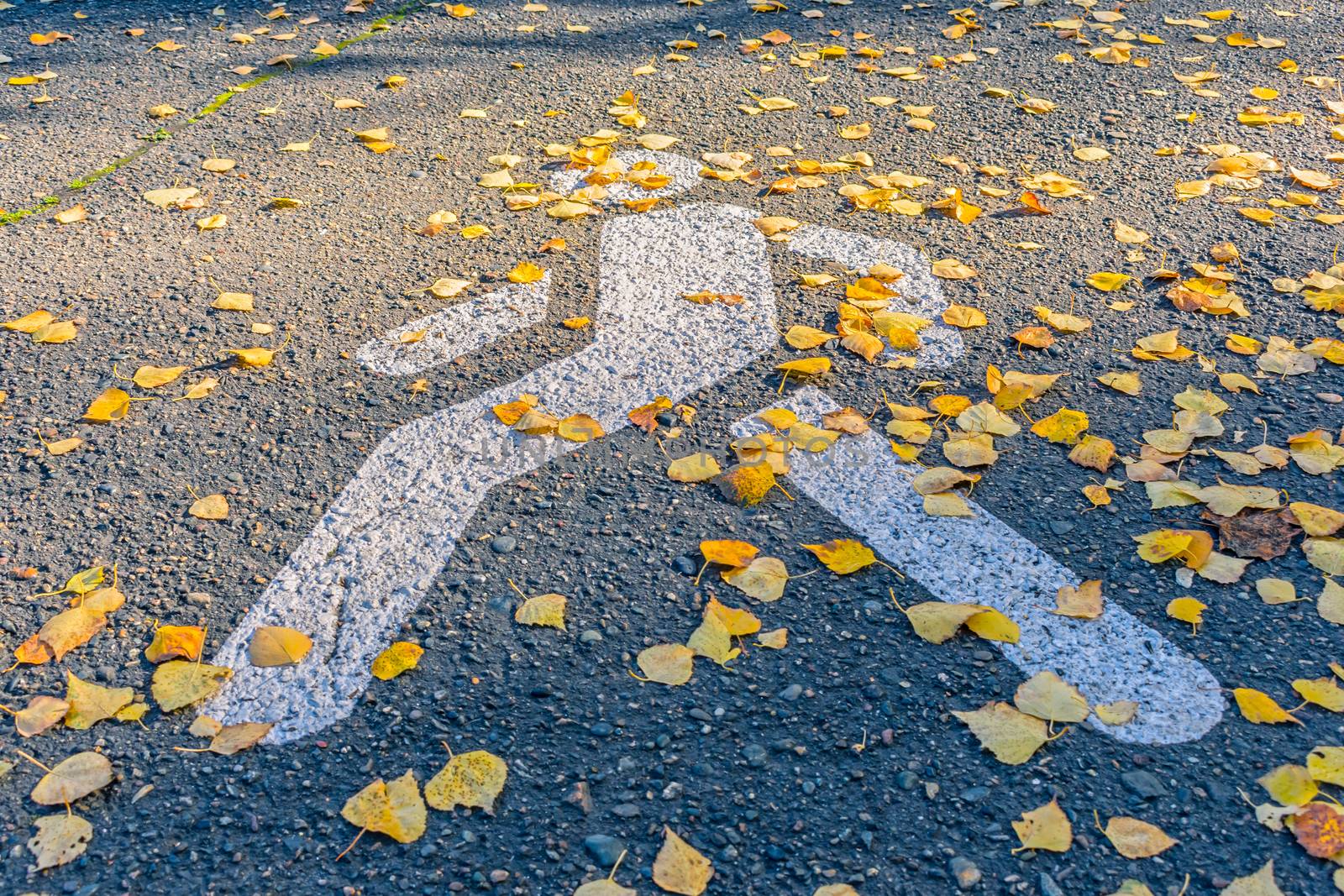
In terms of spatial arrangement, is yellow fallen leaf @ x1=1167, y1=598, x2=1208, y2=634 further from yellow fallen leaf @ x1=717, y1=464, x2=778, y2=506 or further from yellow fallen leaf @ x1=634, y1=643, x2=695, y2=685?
yellow fallen leaf @ x1=634, y1=643, x2=695, y2=685

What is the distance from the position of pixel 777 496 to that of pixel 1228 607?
966 millimetres

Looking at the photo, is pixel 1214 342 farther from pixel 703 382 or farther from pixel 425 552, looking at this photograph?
pixel 425 552

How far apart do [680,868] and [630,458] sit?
42.1 inches

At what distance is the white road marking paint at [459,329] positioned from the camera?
2.79m

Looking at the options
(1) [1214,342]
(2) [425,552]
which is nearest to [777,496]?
(2) [425,552]

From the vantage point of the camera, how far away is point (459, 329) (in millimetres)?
2908

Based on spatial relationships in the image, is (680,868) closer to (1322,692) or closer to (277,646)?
(277,646)

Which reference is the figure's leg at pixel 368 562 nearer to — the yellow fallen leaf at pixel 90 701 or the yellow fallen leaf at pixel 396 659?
the yellow fallen leaf at pixel 396 659

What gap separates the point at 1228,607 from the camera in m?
2.05

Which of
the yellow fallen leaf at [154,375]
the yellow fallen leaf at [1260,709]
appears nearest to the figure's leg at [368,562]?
the yellow fallen leaf at [154,375]

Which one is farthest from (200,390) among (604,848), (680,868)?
(680,868)

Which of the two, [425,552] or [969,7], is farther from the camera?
[969,7]

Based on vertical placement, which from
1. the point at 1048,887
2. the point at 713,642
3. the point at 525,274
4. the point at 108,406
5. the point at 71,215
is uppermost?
the point at 71,215

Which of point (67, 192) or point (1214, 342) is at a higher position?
point (67, 192)
